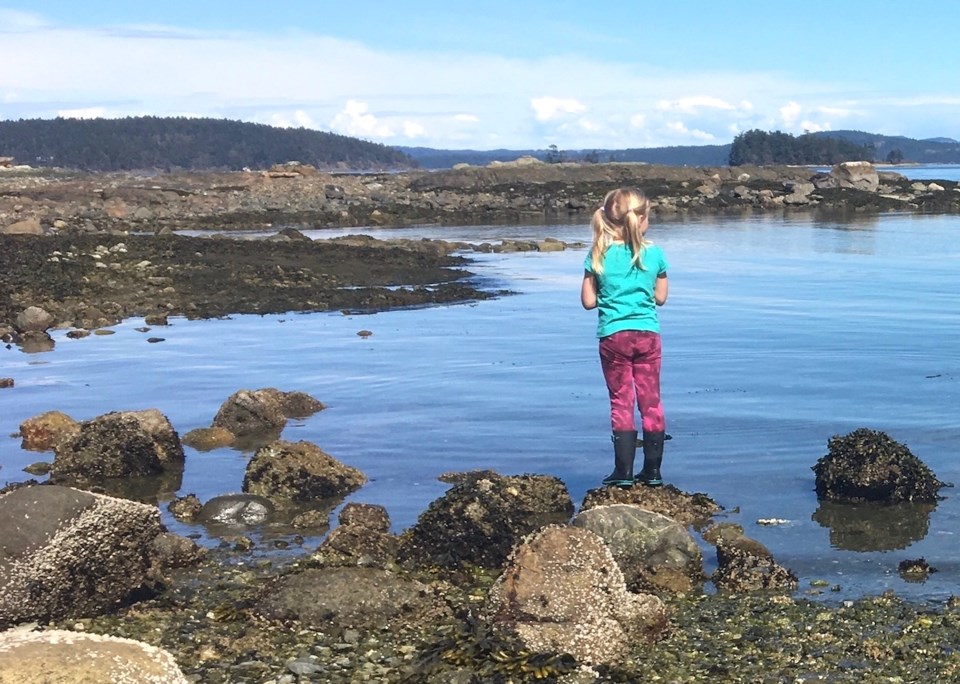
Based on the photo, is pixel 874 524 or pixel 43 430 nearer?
pixel 874 524

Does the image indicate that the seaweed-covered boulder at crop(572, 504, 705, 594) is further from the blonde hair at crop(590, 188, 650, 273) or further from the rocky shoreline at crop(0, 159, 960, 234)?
the rocky shoreline at crop(0, 159, 960, 234)

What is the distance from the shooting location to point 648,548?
683 cm

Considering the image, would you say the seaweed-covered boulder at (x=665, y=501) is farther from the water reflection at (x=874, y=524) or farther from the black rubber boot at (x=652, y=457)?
the water reflection at (x=874, y=524)

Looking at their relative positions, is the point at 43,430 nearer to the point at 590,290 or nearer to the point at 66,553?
the point at 66,553

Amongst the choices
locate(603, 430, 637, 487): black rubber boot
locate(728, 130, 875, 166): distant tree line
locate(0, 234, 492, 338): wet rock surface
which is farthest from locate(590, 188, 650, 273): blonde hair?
locate(728, 130, 875, 166): distant tree line

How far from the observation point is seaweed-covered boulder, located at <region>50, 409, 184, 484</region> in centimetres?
945

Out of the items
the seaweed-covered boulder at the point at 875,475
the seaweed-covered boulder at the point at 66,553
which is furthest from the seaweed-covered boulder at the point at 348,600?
the seaweed-covered boulder at the point at 875,475

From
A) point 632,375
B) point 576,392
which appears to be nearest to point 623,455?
point 632,375

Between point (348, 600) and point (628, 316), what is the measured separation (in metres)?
3.10

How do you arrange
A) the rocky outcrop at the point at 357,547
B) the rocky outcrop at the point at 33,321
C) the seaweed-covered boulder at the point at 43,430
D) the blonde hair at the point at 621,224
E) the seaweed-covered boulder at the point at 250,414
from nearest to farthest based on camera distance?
the rocky outcrop at the point at 357,547 → the blonde hair at the point at 621,224 → the seaweed-covered boulder at the point at 43,430 → the seaweed-covered boulder at the point at 250,414 → the rocky outcrop at the point at 33,321

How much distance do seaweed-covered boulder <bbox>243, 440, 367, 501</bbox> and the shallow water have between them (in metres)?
0.22

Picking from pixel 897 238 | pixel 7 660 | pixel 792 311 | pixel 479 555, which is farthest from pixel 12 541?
pixel 897 238

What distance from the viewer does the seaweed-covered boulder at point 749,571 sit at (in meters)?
6.48

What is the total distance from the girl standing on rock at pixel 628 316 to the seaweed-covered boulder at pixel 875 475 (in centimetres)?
120
